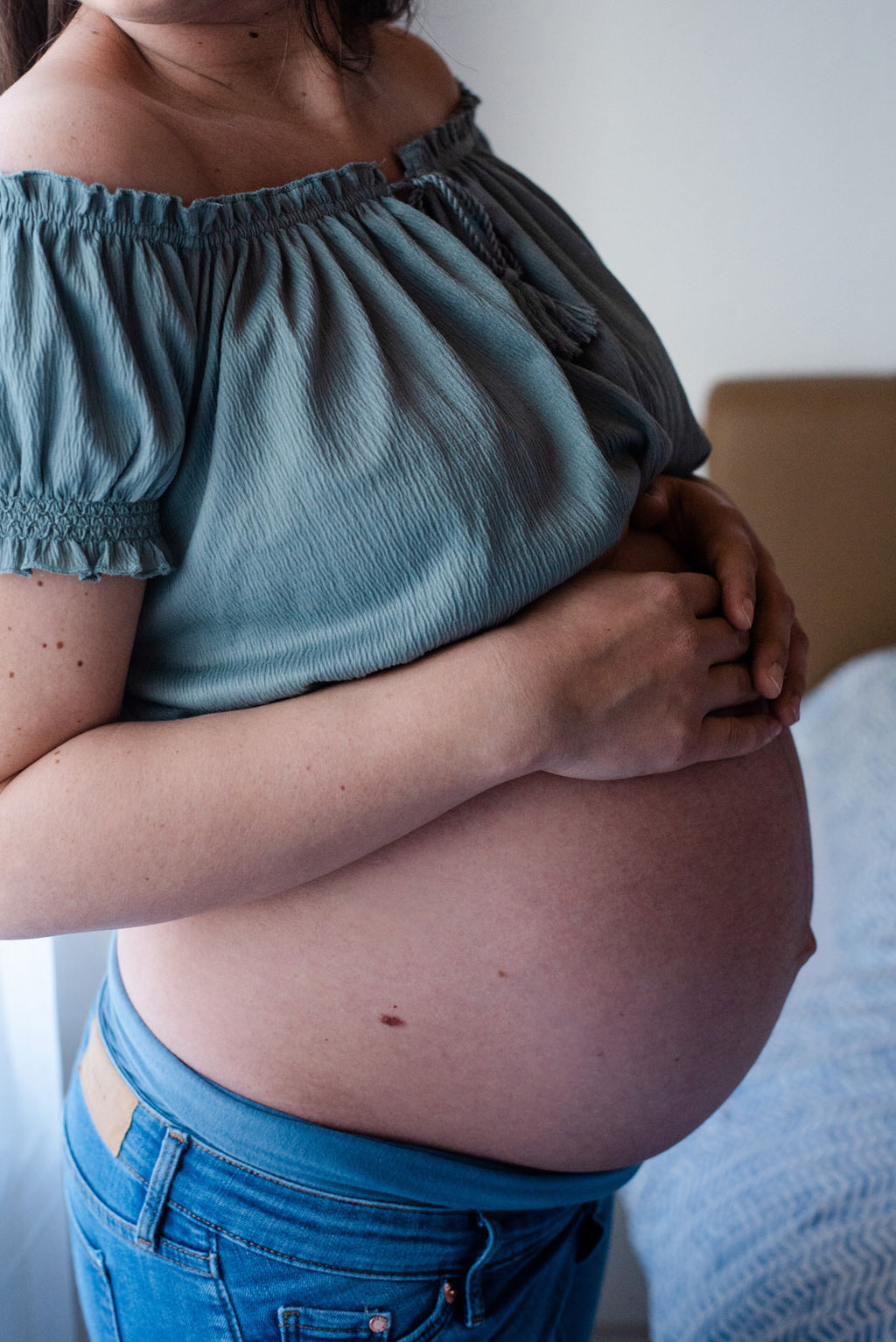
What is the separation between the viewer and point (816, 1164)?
1.08m

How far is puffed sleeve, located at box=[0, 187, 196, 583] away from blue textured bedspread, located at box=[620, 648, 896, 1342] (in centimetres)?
88

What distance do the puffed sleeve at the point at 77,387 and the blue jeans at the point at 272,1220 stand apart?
1.11 feet

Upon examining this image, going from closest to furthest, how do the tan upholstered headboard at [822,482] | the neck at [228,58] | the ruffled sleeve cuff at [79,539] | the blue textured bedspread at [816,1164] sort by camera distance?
1. the ruffled sleeve cuff at [79,539]
2. the neck at [228,58]
3. the blue textured bedspread at [816,1164]
4. the tan upholstered headboard at [822,482]

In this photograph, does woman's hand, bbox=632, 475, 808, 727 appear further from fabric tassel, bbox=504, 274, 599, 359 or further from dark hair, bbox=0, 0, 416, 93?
dark hair, bbox=0, 0, 416, 93

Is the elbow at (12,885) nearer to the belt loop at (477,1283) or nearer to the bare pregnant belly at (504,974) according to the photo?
the bare pregnant belly at (504,974)

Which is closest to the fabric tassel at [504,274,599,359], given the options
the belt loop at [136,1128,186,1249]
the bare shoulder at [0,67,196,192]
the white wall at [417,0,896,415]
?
the bare shoulder at [0,67,196,192]

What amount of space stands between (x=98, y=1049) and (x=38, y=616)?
37 cm

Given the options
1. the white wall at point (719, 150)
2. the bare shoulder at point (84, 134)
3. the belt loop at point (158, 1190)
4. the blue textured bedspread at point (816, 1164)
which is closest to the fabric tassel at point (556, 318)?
the bare shoulder at point (84, 134)

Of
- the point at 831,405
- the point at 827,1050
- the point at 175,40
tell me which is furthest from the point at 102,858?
the point at 831,405

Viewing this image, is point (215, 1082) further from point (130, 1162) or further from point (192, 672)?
point (192, 672)

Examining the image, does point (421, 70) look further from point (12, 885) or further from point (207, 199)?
point (12, 885)

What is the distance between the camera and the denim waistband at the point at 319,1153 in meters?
0.62

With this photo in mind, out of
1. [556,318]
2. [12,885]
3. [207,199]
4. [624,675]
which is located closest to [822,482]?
[556,318]

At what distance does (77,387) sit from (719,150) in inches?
60.0
